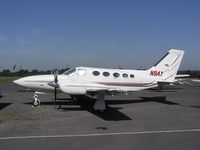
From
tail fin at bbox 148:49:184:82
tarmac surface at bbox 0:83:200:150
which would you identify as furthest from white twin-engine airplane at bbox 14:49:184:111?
tarmac surface at bbox 0:83:200:150

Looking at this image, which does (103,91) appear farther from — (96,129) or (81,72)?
(96,129)

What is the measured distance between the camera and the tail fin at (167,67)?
2275cm

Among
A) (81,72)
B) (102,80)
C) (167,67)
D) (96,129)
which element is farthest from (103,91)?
(167,67)

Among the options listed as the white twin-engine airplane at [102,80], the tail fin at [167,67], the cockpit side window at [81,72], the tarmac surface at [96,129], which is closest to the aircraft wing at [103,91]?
the white twin-engine airplane at [102,80]

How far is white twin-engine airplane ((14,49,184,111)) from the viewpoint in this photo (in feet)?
56.1

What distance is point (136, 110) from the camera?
60.1 feet

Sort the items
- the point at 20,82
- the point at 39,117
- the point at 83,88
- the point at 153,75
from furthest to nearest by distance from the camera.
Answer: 1. the point at 153,75
2. the point at 20,82
3. the point at 83,88
4. the point at 39,117

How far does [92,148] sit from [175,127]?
496cm

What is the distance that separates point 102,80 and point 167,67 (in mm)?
5726

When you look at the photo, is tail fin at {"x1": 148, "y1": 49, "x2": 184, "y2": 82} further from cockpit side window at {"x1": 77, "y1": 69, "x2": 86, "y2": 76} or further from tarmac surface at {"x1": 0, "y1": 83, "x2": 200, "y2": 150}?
cockpit side window at {"x1": 77, "y1": 69, "x2": 86, "y2": 76}

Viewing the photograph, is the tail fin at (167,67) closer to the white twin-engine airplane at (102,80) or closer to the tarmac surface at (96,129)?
the white twin-engine airplane at (102,80)

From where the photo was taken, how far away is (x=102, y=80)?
65.7ft

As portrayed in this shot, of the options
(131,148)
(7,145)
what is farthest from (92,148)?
(7,145)

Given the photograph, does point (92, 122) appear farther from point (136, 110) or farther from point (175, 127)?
point (136, 110)
